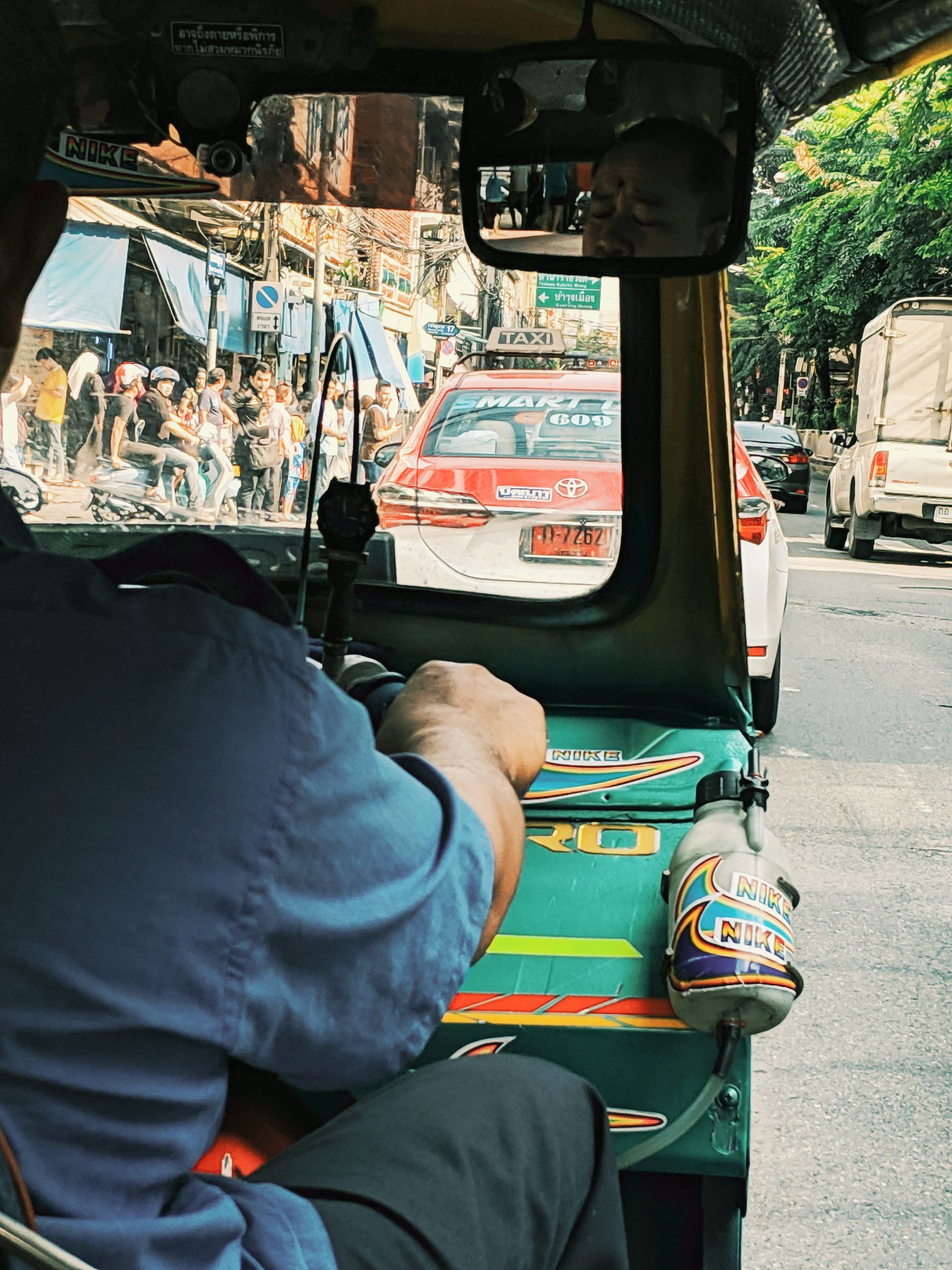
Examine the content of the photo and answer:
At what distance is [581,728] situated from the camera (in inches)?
105

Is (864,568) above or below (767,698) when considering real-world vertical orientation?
below

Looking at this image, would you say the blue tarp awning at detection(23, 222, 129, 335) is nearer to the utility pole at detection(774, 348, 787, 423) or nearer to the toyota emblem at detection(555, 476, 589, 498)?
the toyota emblem at detection(555, 476, 589, 498)

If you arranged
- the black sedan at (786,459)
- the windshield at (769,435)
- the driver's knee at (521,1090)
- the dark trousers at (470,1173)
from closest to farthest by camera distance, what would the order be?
the dark trousers at (470,1173), the driver's knee at (521,1090), the black sedan at (786,459), the windshield at (769,435)

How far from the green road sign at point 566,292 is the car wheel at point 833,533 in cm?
1835

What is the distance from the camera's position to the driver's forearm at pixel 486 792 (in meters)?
1.29

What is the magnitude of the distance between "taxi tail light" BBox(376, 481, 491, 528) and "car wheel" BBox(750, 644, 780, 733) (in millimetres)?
4752

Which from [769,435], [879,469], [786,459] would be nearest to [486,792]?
[879,469]

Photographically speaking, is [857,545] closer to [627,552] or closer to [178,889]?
[627,552]

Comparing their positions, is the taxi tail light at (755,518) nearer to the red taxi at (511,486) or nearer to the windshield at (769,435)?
the red taxi at (511,486)

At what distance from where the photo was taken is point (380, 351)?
244 centimetres

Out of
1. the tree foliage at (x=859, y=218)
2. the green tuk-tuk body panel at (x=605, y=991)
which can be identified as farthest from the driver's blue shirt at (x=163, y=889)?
the tree foliage at (x=859, y=218)

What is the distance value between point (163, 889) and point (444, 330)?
165 cm

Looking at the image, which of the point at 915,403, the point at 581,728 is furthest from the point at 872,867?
the point at 915,403

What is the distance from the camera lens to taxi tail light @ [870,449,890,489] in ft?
59.5
